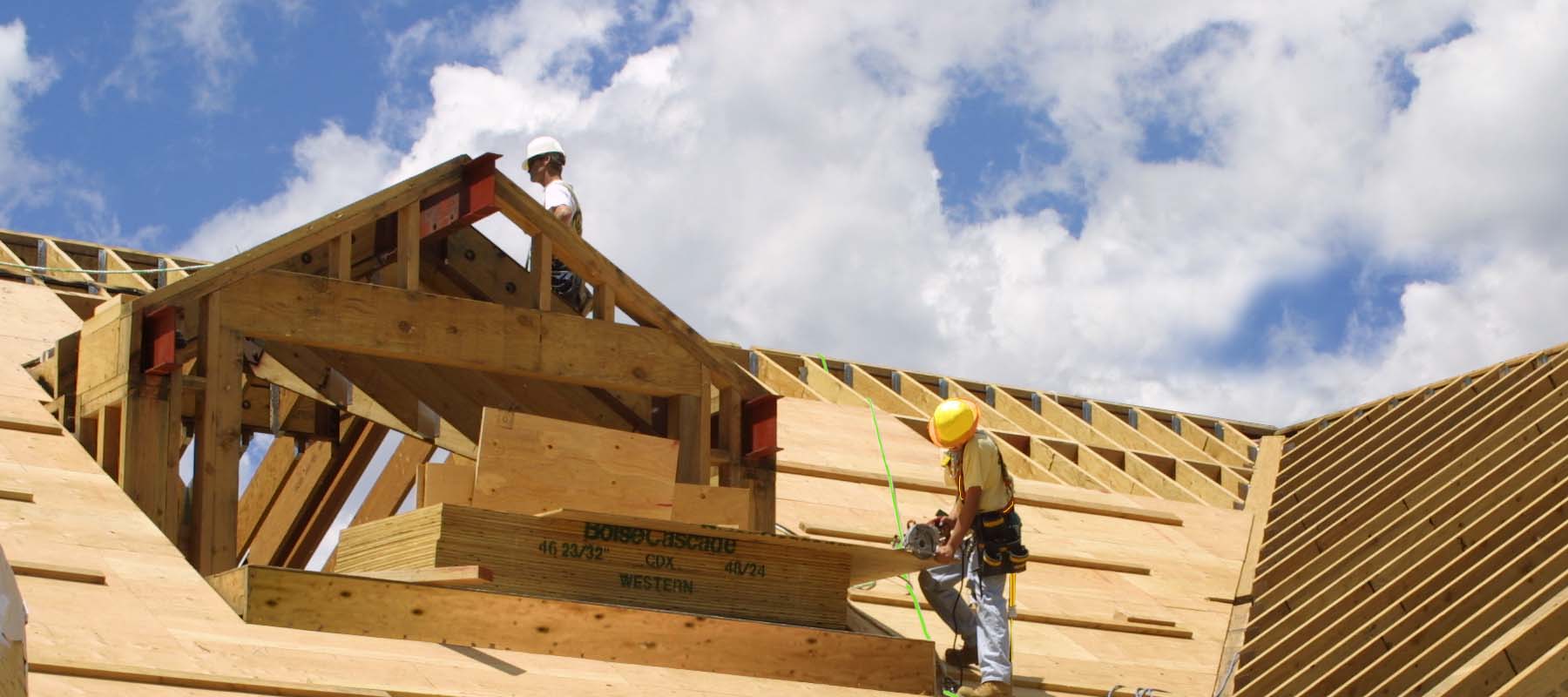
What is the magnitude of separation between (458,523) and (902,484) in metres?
4.60

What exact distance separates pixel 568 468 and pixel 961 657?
1880 mm

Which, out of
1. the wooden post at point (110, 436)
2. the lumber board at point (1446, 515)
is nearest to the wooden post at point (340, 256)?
the wooden post at point (110, 436)

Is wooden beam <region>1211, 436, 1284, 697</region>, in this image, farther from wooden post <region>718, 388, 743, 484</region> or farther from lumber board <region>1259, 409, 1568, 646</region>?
wooden post <region>718, 388, 743, 484</region>

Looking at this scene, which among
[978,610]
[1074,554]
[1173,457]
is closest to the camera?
[978,610]

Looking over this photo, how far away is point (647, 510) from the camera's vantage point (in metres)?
7.18

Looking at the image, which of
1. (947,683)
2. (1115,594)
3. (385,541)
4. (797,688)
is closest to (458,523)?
(385,541)

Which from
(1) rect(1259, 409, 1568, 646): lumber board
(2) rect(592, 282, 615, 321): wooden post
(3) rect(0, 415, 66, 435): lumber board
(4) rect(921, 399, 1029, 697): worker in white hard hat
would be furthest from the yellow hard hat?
(3) rect(0, 415, 66, 435): lumber board

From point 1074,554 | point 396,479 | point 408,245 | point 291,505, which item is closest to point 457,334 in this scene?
point 408,245

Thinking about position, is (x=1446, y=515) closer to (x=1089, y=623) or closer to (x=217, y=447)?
(x=1089, y=623)

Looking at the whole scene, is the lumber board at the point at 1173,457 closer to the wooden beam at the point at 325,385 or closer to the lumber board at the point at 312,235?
the wooden beam at the point at 325,385

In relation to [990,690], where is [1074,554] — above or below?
above

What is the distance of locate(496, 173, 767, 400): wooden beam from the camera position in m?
7.83

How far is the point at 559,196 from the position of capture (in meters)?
8.64

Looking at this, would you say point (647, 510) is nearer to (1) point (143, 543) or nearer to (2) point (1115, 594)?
(1) point (143, 543)
